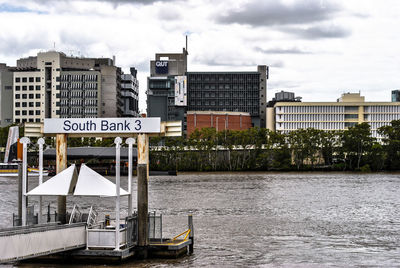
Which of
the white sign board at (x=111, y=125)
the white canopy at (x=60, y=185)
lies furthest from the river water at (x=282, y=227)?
the white sign board at (x=111, y=125)

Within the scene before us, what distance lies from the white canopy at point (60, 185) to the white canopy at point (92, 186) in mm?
647

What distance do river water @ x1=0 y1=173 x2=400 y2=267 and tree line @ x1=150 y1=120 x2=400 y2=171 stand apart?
100 metres

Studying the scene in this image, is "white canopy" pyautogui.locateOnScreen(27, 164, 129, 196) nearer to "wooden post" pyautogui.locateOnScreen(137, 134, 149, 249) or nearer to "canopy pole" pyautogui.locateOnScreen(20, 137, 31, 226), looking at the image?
"canopy pole" pyautogui.locateOnScreen(20, 137, 31, 226)

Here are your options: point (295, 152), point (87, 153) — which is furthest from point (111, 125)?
point (295, 152)

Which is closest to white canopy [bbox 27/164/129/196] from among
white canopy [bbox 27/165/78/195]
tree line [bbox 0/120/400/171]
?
white canopy [bbox 27/165/78/195]

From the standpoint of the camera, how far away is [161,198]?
83.4 m

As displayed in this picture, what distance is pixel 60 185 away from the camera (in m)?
34.6

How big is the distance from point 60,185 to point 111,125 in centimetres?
449

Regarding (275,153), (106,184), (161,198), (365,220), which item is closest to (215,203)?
(161,198)

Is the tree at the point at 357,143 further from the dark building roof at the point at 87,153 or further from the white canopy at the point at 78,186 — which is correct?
the white canopy at the point at 78,186

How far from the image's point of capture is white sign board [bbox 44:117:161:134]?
3578 cm

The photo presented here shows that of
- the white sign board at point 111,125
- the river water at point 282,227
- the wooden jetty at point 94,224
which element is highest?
the white sign board at point 111,125

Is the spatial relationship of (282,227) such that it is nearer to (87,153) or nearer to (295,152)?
(87,153)

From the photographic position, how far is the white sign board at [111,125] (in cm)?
3578
